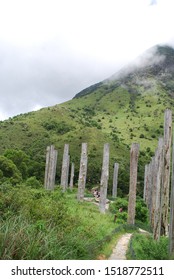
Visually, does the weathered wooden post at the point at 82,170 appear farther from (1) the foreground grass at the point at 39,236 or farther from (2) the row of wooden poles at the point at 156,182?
(1) the foreground grass at the point at 39,236

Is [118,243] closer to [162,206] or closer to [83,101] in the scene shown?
[162,206]

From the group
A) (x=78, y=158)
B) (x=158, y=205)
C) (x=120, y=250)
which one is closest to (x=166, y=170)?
(x=158, y=205)

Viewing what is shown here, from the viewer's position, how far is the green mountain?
161ft

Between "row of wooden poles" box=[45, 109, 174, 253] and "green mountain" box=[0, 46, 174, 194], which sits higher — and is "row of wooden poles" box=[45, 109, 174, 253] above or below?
below

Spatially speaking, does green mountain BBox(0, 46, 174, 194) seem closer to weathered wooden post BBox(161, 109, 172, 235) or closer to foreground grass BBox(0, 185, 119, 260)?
foreground grass BBox(0, 185, 119, 260)

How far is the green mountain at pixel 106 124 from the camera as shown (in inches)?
1927

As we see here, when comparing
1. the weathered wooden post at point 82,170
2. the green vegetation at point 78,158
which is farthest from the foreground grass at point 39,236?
the weathered wooden post at point 82,170

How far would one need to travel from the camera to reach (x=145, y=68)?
111812 mm

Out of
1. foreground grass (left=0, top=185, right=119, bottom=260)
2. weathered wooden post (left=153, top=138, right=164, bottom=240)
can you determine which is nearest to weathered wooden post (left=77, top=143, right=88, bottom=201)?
weathered wooden post (left=153, top=138, right=164, bottom=240)

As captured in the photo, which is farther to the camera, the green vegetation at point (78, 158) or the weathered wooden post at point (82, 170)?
the weathered wooden post at point (82, 170)

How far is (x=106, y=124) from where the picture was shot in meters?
70.4

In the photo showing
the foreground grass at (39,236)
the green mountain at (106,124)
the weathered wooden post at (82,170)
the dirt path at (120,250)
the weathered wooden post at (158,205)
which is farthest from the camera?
the green mountain at (106,124)
